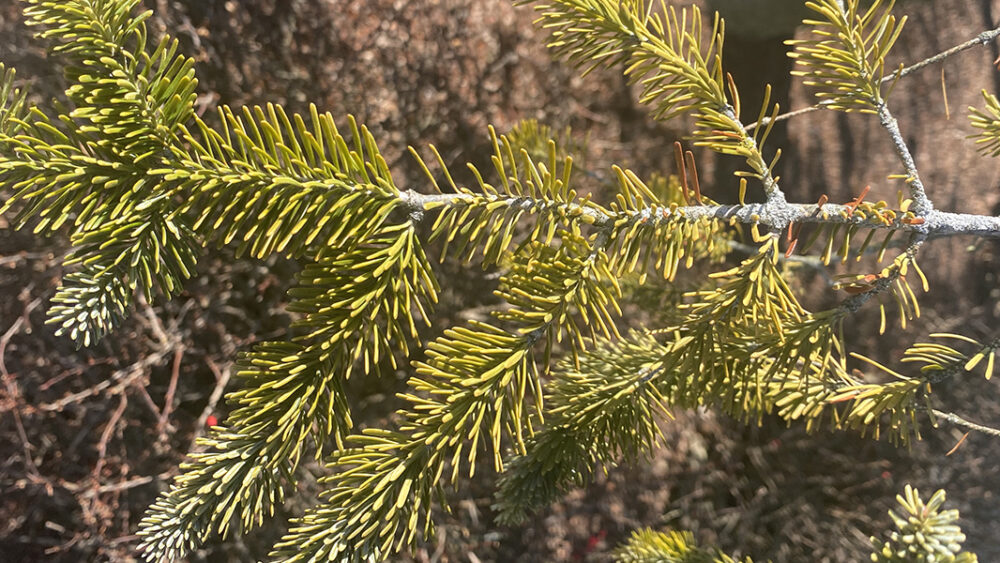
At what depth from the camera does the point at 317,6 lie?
1782 millimetres

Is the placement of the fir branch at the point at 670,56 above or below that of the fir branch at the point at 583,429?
above

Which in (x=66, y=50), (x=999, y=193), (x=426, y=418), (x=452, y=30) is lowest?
(x=999, y=193)

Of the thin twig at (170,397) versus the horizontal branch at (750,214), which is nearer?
the horizontal branch at (750,214)

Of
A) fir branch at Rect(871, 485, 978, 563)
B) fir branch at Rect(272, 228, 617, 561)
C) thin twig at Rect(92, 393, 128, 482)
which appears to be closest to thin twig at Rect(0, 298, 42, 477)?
thin twig at Rect(92, 393, 128, 482)

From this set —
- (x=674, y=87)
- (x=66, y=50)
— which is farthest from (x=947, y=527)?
(x=66, y=50)

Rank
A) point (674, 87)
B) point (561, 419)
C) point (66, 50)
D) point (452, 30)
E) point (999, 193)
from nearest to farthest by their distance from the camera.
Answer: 1. point (66, 50)
2. point (674, 87)
3. point (561, 419)
4. point (999, 193)
5. point (452, 30)

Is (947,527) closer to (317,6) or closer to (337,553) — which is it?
(337,553)

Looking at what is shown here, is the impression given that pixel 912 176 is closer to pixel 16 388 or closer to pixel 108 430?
pixel 108 430

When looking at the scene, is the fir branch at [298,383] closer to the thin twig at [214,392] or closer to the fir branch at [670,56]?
the fir branch at [670,56]

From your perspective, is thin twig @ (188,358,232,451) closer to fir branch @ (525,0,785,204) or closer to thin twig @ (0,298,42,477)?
thin twig @ (0,298,42,477)

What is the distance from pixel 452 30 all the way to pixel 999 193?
1.73 meters

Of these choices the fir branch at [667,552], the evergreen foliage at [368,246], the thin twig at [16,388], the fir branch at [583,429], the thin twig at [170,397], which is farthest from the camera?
the thin twig at [170,397]

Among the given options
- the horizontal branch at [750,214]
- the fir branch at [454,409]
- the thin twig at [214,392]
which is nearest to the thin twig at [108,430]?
the thin twig at [214,392]

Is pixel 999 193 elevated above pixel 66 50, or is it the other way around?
pixel 66 50
